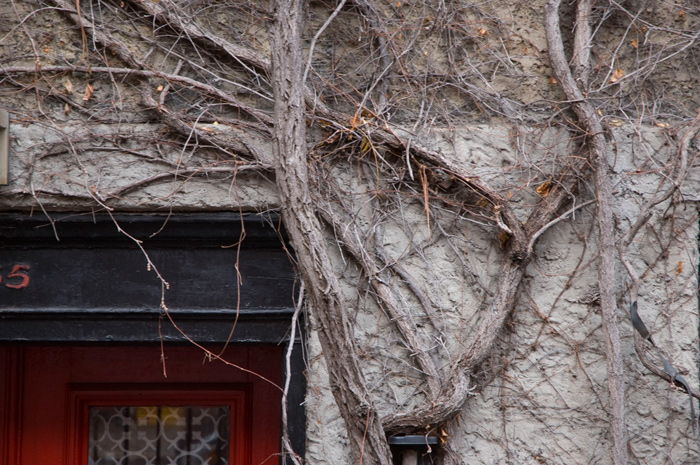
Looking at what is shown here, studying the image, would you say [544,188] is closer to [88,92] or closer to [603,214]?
[603,214]

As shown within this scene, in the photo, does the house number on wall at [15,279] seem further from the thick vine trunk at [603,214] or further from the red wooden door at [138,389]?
the thick vine trunk at [603,214]

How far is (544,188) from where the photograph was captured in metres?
2.46

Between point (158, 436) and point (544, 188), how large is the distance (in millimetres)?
1863

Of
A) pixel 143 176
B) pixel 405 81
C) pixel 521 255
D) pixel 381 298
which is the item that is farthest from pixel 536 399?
pixel 143 176

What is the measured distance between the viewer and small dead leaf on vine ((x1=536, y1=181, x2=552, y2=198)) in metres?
2.46

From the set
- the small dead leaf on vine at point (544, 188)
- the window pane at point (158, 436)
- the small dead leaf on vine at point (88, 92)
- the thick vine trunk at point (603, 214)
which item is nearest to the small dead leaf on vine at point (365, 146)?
the small dead leaf on vine at point (544, 188)

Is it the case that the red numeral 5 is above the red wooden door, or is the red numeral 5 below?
above

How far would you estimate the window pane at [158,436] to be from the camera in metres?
2.70

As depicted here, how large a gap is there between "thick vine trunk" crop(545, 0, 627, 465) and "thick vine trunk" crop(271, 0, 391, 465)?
84cm

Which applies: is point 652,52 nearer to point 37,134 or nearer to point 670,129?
point 670,129

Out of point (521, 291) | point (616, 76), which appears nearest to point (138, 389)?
point (521, 291)

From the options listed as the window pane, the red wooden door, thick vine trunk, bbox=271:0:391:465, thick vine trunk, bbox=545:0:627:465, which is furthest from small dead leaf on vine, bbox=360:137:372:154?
the window pane

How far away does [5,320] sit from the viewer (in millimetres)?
2393

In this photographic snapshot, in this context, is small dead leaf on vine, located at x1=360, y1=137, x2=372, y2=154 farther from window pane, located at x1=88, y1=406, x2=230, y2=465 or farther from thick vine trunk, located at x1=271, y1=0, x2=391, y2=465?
window pane, located at x1=88, y1=406, x2=230, y2=465
